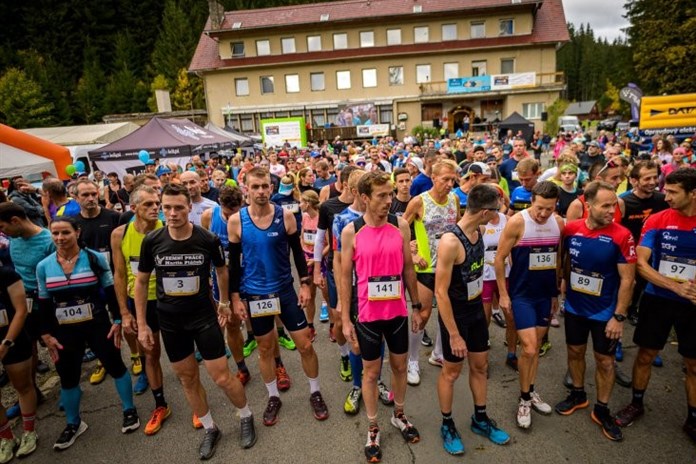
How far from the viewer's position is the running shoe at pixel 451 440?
3124 millimetres

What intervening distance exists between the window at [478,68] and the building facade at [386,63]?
0.27 ft

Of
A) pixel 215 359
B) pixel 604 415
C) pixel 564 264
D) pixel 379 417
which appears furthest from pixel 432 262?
pixel 215 359

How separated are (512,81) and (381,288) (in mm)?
34323

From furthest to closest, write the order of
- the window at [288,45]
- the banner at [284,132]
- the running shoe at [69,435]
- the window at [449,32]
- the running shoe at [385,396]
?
the window at [288,45]
the window at [449,32]
the banner at [284,132]
the running shoe at [385,396]
the running shoe at [69,435]

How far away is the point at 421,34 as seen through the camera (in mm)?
34469

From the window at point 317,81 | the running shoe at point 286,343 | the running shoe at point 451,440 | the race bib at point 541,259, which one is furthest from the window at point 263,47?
the running shoe at point 451,440

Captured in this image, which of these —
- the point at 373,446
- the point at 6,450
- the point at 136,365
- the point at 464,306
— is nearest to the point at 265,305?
the point at 373,446

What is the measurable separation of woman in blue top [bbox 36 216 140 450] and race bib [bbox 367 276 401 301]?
2326 millimetres

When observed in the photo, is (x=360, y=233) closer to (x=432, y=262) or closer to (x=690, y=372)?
(x=432, y=262)

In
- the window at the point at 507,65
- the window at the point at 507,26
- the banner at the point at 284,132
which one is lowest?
the banner at the point at 284,132

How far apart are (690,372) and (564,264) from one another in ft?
4.04

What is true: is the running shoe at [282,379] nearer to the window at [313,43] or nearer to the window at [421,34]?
the window at [421,34]

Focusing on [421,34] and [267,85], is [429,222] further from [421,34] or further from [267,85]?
[267,85]

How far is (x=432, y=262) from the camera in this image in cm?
396
